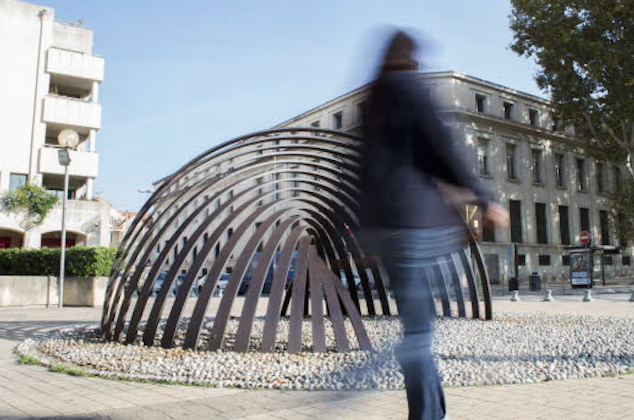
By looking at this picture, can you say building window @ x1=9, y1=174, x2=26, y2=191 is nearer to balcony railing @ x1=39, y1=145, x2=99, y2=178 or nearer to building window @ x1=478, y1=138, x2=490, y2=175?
balcony railing @ x1=39, y1=145, x2=99, y2=178

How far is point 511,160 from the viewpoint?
141 feet

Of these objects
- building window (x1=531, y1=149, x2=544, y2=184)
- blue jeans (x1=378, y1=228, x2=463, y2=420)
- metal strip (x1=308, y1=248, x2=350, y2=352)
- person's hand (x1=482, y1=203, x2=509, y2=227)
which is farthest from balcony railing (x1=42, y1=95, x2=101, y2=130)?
building window (x1=531, y1=149, x2=544, y2=184)

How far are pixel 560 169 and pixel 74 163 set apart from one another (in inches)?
1548

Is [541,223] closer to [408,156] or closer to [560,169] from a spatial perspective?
[560,169]

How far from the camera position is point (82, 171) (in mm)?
32344

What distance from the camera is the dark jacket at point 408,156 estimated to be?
3219 millimetres

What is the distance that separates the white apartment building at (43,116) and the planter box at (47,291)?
526 inches

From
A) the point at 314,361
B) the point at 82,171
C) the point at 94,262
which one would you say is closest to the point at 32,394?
the point at 314,361

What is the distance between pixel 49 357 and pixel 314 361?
348 centimetres

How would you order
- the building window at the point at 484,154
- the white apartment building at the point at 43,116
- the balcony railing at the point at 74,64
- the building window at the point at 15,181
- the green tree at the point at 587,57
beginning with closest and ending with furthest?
the green tree at the point at 587,57 → the building window at the point at 15,181 → the white apartment building at the point at 43,116 → the balcony railing at the point at 74,64 → the building window at the point at 484,154

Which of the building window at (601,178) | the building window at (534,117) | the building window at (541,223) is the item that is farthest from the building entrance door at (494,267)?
the building window at (601,178)

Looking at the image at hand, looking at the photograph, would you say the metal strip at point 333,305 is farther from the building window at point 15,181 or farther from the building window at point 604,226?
the building window at point 604,226

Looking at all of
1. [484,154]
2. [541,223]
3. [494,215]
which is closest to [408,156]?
[494,215]

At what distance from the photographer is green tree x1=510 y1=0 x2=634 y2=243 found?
Answer: 2675cm
